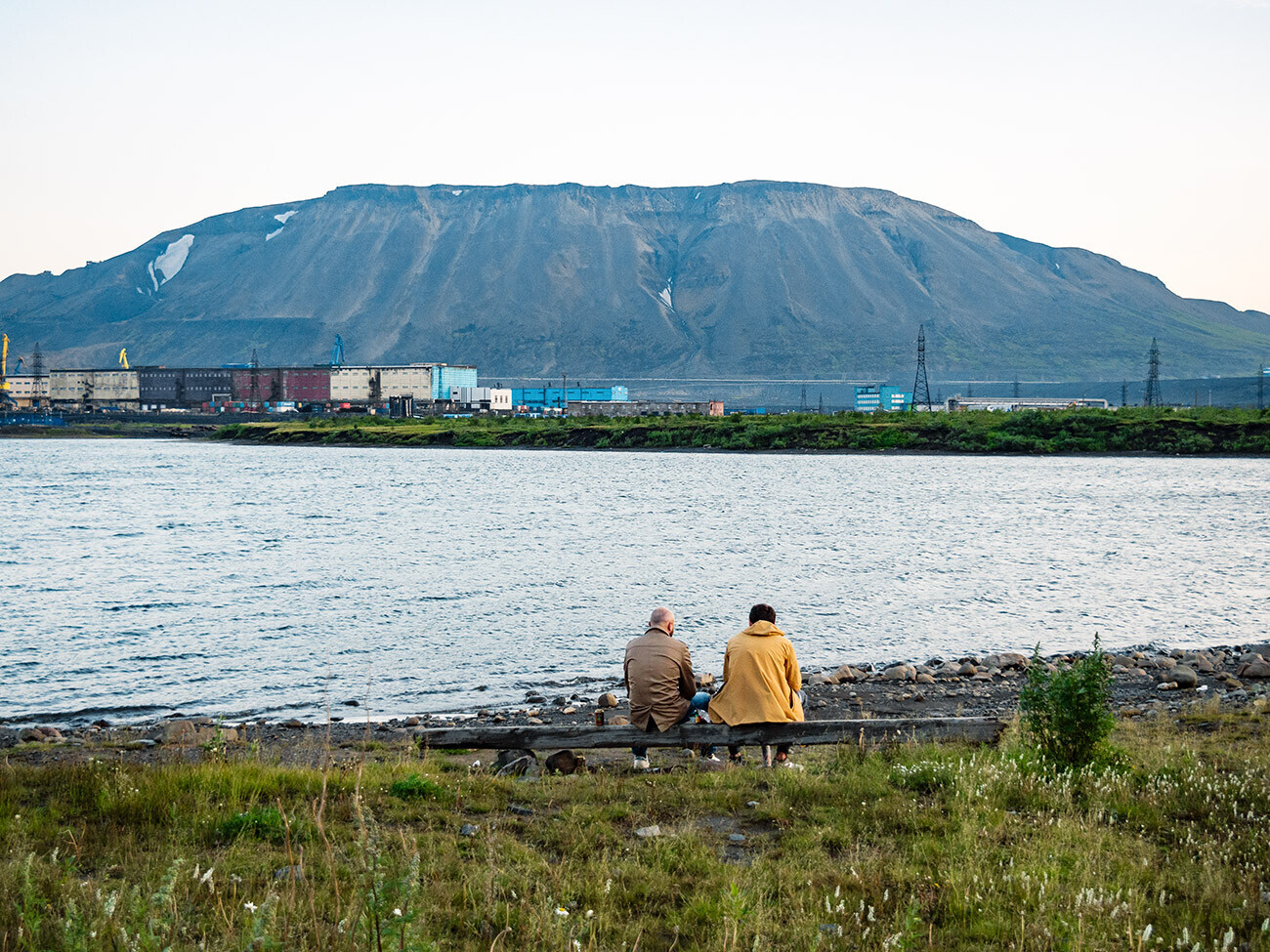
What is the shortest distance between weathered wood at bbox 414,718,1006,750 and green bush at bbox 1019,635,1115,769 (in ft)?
4.02

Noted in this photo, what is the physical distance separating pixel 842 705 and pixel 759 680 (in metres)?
6.10

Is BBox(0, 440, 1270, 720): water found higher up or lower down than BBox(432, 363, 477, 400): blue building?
lower down

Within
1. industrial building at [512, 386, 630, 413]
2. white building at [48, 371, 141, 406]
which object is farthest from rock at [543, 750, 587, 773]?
white building at [48, 371, 141, 406]

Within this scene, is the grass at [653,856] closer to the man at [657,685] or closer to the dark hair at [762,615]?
the man at [657,685]

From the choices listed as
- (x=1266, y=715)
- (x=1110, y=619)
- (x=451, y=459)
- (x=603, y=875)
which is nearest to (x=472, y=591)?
(x=1110, y=619)

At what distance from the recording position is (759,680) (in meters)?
9.92

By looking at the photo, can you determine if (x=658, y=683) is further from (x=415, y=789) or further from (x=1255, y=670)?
(x=1255, y=670)

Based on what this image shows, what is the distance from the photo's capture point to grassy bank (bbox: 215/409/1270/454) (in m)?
101

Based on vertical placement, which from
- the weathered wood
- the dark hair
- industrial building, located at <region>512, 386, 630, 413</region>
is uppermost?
industrial building, located at <region>512, 386, 630, 413</region>

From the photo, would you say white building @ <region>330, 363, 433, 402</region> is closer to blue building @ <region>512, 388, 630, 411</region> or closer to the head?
blue building @ <region>512, 388, 630, 411</region>

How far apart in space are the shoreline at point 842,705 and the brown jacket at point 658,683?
11.3 ft

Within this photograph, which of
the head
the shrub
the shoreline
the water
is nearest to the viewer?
the shrub

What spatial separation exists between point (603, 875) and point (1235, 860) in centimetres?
423

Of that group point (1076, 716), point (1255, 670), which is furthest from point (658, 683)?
point (1255, 670)
